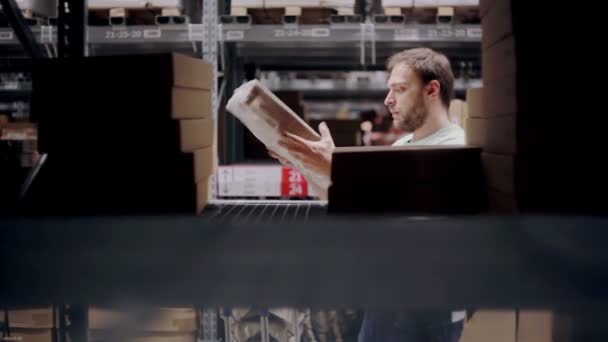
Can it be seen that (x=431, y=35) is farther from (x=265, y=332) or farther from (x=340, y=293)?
(x=340, y=293)

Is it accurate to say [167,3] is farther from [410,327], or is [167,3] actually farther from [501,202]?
[501,202]

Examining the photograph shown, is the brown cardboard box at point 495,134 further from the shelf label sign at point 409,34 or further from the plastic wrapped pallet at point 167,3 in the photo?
the plastic wrapped pallet at point 167,3

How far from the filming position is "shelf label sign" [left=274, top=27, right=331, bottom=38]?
3477 mm

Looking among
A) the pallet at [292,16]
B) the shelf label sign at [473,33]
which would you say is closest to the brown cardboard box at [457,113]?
the shelf label sign at [473,33]

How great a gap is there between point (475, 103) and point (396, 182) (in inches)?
14.5

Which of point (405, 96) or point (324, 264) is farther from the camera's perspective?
point (405, 96)

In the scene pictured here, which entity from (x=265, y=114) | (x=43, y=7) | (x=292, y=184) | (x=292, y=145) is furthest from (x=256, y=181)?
(x=265, y=114)

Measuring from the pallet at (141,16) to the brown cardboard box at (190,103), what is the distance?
93.1 inches

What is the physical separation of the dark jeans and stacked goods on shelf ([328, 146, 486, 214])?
39.3 inches

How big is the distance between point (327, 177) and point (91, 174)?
67cm

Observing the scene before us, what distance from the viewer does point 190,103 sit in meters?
1.31

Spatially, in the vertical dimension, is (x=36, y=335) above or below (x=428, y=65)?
below

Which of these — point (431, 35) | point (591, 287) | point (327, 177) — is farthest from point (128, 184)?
point (431, 35)

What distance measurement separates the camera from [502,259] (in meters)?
0.86
